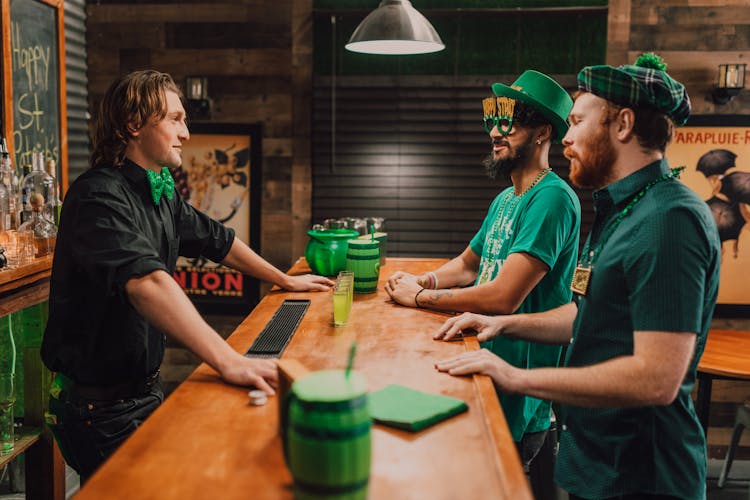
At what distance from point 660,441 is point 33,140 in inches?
139

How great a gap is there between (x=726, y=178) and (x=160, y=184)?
154 inches

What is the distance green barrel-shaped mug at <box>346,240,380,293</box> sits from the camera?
2.70 meters

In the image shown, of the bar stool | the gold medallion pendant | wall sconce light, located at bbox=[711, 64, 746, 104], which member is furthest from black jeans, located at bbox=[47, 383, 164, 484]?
wall sconce light, located at bbox=[711, 64, 746, 104]

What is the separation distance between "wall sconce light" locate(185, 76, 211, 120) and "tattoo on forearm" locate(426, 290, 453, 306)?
9.60 feet

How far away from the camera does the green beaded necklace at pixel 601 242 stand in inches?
64.1

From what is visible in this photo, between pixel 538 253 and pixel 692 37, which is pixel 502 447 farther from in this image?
pixel 692 37

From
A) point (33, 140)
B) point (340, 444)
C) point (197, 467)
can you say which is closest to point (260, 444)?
point (197, 467)

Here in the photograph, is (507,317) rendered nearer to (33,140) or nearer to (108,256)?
(108,256)

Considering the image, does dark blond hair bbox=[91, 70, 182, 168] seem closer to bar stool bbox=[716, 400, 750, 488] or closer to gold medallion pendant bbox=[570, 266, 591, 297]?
gold medallion pendant bbox=[570, 266, 591, 297]

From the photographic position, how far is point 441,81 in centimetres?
474

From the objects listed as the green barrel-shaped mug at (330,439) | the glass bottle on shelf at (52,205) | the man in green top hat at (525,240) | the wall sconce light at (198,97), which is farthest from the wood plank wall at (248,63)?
the green barrel-shaped mug at (330,439)

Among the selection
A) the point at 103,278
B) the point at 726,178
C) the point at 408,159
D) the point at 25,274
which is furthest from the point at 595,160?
the point at 726,178

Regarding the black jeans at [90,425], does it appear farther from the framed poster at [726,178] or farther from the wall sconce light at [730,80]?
the wall sconce light at [730,80]

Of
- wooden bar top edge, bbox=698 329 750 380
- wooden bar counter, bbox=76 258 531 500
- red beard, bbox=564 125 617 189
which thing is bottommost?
wooden bar top edge, bbox=698 329 750 380
